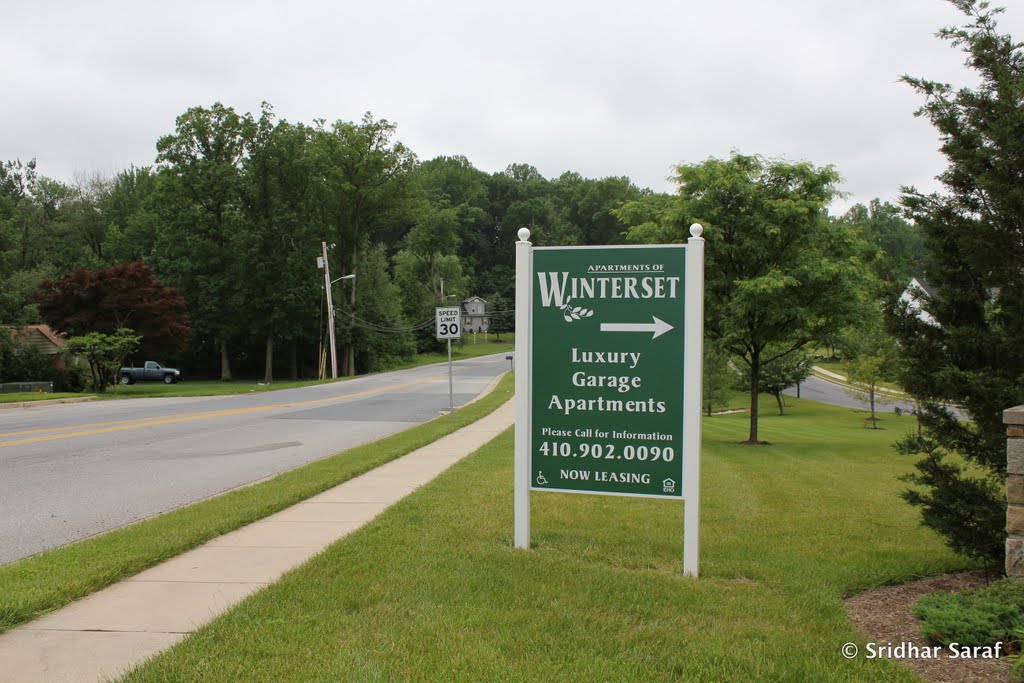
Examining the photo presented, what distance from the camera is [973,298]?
229 inches

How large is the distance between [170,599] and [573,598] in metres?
2.73

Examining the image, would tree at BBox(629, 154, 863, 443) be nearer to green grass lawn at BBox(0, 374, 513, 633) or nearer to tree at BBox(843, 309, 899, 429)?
green grass lawn at BBox(0, 374, 513, 633)

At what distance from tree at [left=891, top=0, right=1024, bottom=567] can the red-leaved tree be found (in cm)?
3752

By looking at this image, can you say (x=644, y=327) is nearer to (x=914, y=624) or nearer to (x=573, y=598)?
(x=573, y=598)

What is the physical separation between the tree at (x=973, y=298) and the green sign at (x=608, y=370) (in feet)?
5.86

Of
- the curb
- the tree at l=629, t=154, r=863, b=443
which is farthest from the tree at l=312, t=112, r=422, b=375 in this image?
the tree at l=629, t=154, r=863, b=443

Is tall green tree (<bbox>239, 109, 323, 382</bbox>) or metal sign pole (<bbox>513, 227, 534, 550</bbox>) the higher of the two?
tall green tree (<bbox>239, 109, 323, 382</bbox>)

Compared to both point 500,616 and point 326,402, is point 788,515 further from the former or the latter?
point 326,402

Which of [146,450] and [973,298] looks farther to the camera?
[146,450]

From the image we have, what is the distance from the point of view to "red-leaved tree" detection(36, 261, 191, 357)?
36156mm

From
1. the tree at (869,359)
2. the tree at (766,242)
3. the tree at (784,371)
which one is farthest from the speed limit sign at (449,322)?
the tree at (869,359)

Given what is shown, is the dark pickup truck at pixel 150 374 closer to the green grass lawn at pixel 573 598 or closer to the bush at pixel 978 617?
the green grass lawn at pixel 573 598

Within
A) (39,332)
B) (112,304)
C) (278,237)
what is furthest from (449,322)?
(278,237)

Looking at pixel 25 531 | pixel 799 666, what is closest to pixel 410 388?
pixel 25 531
